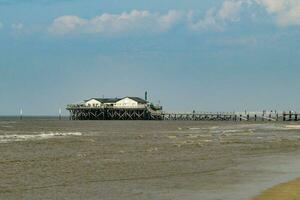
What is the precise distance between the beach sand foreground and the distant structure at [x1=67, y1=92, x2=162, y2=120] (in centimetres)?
15661

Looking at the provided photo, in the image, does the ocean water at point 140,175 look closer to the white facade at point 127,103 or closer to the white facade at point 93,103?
the white facade at point 127,103

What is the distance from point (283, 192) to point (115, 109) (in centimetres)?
16115

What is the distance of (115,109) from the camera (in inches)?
7013

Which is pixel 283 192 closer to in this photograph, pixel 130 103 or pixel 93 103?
pixel 130 103

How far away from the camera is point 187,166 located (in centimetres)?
2734

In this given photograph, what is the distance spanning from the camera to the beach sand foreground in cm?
A: 1662

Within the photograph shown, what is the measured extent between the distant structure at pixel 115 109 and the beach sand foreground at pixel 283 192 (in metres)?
157

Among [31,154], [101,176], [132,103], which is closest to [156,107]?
[132,103]

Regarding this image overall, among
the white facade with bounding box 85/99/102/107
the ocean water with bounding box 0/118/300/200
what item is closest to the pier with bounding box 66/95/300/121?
the white facade with bounding box 85/99/102/107

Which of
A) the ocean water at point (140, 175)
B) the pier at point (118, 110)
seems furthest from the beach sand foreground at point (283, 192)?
the pier at point (118, 110)

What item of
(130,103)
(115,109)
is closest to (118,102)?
(115,109)

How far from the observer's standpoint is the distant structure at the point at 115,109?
581ft

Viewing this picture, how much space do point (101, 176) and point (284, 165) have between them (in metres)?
8.66

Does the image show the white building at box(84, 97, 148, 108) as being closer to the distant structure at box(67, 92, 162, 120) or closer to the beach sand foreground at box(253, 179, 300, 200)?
the distant structure at box(67, 92, 162, 120)
